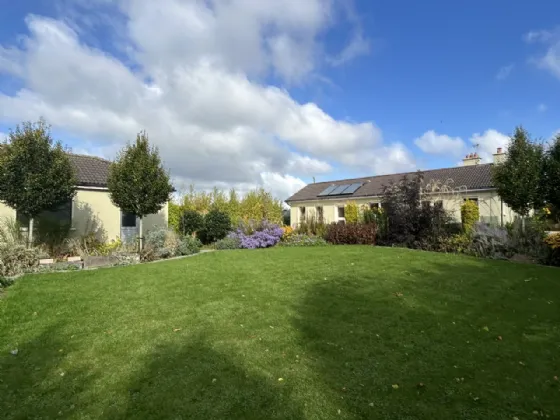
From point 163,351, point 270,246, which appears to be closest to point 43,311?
point 163,351

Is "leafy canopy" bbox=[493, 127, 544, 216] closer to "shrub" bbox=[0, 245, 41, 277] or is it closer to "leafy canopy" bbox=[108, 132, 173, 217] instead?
"leafy canopy" bbox=[108, 132, 173, 217]

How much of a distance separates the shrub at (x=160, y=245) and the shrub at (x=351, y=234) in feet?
24.2

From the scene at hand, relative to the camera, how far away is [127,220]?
15664 mm

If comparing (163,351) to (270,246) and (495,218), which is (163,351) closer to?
(270,246)

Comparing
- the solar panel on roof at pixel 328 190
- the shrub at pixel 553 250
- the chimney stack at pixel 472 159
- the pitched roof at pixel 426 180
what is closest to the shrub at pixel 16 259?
the pitched roof at pixel 426 180

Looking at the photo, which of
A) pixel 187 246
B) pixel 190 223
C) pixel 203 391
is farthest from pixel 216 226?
pixel 203 391

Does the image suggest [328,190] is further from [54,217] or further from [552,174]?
[54,217]

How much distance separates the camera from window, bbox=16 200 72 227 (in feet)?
40.7

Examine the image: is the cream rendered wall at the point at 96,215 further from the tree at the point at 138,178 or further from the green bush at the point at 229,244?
the green bush at the point at 229,244

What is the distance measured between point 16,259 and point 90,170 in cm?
741

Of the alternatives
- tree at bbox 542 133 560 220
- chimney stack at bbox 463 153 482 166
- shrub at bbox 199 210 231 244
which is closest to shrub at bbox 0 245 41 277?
shrub at bbox 199 210 231 244

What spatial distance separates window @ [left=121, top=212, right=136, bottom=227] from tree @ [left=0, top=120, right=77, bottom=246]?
4.72m

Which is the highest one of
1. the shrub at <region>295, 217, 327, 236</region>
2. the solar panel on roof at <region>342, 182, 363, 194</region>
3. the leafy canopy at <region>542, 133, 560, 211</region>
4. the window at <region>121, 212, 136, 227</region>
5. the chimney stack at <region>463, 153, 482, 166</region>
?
the chimney stack at <region>463, 153, 482, 166</region>

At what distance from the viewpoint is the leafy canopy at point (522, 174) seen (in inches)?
461
